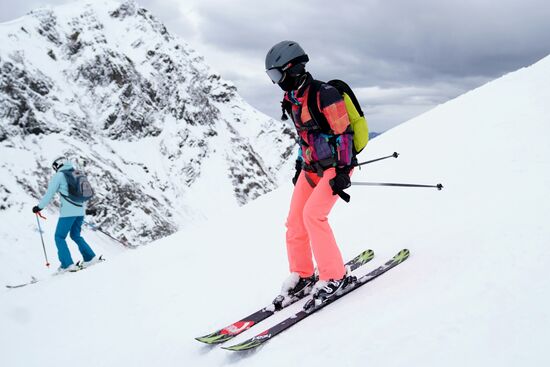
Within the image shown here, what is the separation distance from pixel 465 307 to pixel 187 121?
610 feet

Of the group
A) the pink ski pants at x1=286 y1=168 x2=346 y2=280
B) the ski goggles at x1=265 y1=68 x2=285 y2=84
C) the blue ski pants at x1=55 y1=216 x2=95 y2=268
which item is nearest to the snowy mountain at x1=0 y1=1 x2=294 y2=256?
the blue ski pants at x1=55 y1=216 x2=95 y2=268

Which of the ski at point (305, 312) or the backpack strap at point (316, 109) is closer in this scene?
the ski at point (305, 312)

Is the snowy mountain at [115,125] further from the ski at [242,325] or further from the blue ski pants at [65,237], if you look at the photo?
the ski at [242,325]

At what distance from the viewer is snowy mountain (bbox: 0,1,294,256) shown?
10194 centimetres

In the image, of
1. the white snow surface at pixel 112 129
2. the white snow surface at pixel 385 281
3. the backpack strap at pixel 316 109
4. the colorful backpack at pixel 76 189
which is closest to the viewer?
the white snow surface at pixel 385 281

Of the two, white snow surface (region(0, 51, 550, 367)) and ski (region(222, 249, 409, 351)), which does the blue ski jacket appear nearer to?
white snow surface (region(0, 51, 550, 367))

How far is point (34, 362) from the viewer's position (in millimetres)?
5496

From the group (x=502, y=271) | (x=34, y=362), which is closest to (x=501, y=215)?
(x=502, y=271)

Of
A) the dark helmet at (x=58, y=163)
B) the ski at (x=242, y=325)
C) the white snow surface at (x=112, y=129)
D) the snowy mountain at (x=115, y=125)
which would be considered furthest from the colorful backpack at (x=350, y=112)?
the snowy mountain at (x=115, y=125)

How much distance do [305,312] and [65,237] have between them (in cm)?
870

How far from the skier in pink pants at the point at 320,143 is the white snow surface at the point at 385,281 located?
0.38m

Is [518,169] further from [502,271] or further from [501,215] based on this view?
[502,271]

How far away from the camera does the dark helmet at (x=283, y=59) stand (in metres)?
4.70

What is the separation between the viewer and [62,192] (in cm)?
1060
